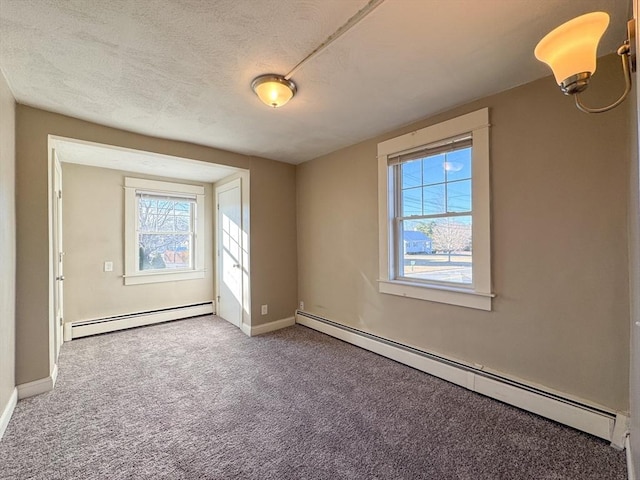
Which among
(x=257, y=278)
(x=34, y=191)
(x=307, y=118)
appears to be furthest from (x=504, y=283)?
(x=34, y=191)

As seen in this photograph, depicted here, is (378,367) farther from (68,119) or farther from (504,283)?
(68,119)

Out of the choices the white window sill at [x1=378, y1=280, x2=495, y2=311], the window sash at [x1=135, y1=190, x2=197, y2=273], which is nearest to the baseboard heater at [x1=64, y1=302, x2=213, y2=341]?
the window sash at [x1=135, y1=190, x2=197, y2=273]

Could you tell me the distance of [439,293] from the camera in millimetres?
2545

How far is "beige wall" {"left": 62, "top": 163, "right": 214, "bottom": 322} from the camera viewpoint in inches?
142

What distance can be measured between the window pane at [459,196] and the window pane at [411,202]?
30cm

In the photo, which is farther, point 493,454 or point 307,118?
point 307,118

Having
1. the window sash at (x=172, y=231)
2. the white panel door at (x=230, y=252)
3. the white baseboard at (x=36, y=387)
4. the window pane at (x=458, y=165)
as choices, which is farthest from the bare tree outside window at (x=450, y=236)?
the window sash at (x=172, y=231)

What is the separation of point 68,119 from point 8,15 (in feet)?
4.47

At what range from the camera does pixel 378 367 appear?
8.97ft

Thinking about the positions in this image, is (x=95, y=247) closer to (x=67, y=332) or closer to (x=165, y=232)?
(x=165, y=232)

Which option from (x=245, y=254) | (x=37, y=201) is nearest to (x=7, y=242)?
(x=37, y=201)

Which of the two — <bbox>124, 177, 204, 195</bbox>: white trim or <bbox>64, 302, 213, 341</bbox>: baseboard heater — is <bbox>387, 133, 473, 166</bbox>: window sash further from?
<bbox>64, 302, 213, 341</bbox>: baseboard heater

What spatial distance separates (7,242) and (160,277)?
2.35m

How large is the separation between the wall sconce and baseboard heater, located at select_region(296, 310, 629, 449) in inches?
73.0
